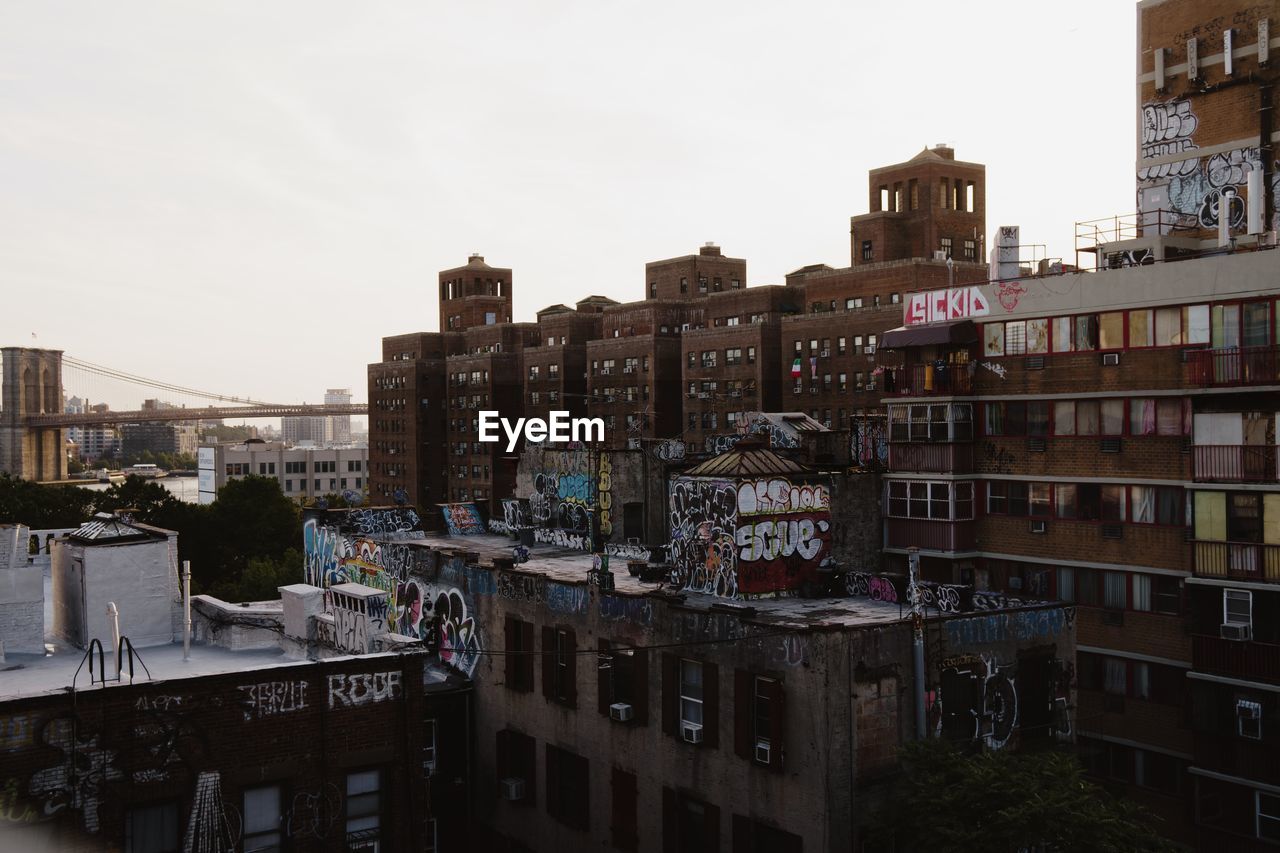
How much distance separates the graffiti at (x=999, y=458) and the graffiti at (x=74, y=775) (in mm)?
37770

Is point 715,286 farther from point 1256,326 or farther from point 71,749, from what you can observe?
point 71,749

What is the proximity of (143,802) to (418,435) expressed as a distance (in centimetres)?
13470

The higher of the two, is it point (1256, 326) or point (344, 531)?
point (1256, 326)

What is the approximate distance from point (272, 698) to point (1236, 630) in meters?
33.0

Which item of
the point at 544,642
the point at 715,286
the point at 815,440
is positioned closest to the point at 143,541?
the point at 544,642

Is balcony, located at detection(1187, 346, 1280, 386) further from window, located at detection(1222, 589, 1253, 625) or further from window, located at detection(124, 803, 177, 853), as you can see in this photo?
window, located at detection(124, 803, 177, 853)

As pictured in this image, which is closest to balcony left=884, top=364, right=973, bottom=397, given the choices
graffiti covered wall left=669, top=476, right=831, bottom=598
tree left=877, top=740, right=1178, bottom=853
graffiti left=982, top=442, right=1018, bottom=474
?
graffiti left=982, top=442, right=1018, bottom=474

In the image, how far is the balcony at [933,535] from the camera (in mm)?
48938

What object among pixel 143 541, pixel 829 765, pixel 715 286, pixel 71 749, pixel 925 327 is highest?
pixel 715 286

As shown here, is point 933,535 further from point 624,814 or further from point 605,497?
point 624,814

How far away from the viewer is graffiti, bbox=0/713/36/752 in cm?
2027

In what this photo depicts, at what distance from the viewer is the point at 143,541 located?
3003 centimetres

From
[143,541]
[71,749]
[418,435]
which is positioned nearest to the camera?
[71,749]

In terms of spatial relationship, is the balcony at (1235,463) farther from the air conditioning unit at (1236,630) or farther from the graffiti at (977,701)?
the graffiti at (977,701)
